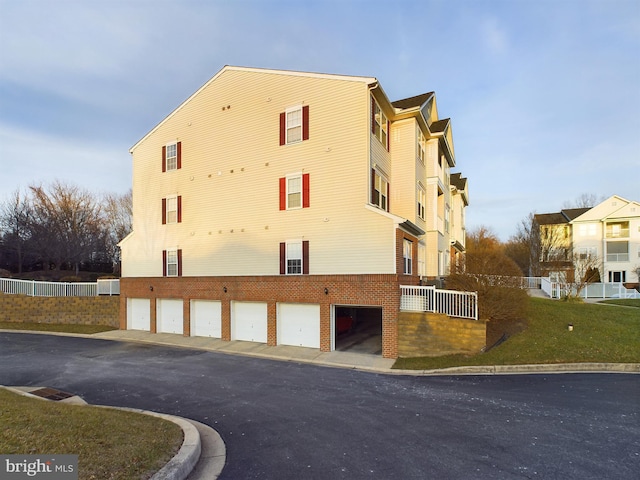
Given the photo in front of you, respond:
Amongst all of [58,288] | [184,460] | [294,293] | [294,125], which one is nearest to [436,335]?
[294,293]

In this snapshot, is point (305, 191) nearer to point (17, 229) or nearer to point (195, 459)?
point (195, 459)

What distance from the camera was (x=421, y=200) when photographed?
19.9 m

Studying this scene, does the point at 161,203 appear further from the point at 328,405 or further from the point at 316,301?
the point at 328,405

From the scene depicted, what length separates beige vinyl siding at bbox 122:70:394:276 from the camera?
1521 cm

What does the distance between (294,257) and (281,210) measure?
237 centimetres

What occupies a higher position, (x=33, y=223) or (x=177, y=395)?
(x=33, y=223)

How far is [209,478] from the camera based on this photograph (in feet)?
16.3

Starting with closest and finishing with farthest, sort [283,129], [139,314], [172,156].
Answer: [283,129]
[172,156]
[139,314]

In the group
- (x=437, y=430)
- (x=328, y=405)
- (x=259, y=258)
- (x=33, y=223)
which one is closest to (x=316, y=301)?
(x=259, y=258)

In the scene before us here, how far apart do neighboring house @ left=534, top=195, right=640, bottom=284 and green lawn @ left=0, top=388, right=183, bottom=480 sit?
43.6 m

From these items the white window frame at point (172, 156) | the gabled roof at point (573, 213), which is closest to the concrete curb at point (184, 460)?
the white window frame at point (172, 156)

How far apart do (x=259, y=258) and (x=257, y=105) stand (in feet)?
25.4

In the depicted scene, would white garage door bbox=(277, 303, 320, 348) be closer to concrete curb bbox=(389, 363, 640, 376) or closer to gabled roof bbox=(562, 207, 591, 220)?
concrete curb bbox=(389, 363, 640, 376)

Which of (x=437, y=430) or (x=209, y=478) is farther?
(x=437, y=430)
